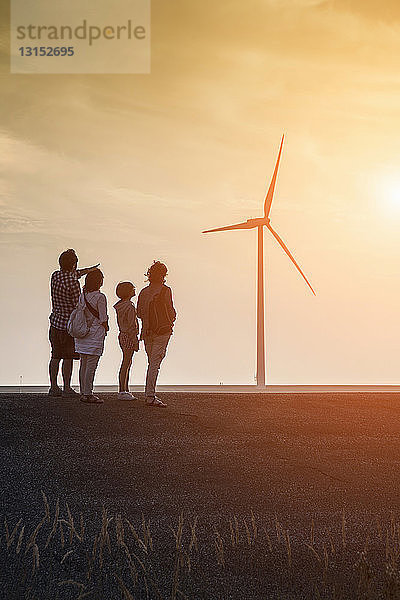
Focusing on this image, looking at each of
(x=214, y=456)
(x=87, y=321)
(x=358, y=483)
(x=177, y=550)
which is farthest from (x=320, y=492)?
(x=87, y=321)

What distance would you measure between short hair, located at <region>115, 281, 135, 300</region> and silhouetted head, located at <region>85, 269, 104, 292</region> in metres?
0.52

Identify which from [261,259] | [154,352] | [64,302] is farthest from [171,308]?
[261,259]

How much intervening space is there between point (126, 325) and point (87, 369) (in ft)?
3.90

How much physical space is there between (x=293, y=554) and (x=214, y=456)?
136 inches

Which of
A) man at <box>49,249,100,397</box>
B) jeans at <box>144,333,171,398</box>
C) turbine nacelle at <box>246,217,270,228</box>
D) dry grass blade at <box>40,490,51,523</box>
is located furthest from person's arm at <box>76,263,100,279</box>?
turbine nacelle at <box>246,217,270,228</box>

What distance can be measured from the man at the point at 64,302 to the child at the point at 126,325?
76 centimetres

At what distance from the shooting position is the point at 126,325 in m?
16.6

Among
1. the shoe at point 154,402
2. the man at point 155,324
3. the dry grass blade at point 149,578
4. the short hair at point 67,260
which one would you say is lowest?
the dry grass blade at point 149,578

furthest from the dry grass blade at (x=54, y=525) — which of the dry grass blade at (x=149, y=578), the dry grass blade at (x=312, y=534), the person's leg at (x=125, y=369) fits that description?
the person's leg at (x=125, y=369)

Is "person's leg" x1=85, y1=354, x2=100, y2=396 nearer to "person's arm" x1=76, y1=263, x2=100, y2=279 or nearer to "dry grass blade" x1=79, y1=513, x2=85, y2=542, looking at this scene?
"person's arm" x1=76, y1=263, x2=100, y2=279

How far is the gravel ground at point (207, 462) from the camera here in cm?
1072

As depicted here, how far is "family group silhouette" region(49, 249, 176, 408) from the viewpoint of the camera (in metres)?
15.8

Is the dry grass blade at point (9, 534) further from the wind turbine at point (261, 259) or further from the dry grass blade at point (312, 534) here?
the wind turbine at point (261, 259)

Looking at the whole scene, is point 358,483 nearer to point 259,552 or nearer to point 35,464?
point 259,552
